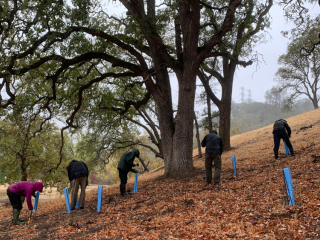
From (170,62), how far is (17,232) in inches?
295

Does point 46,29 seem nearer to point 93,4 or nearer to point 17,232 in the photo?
point 93,4

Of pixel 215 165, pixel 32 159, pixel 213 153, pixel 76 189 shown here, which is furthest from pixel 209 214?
pixel 32 159

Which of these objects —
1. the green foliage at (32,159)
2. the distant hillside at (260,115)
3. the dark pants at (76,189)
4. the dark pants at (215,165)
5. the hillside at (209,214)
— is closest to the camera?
the hillside at (209,214)

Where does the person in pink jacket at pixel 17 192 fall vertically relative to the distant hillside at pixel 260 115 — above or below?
below

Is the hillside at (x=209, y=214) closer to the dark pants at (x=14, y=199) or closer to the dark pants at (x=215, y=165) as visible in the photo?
the dark pants at (x=215, y=165)

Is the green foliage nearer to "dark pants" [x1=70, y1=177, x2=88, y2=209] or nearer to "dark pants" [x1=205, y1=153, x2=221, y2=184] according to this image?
"dark pants" [x1=70, y1=177, x2=88, y2=209]

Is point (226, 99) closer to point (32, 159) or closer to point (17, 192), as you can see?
point (17, 192)

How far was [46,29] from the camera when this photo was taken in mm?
9352

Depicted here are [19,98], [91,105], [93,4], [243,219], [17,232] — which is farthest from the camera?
[91,105]

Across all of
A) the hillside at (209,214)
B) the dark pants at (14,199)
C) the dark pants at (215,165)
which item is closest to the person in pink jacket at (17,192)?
the dark pants at (14,199)

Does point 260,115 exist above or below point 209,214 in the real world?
above

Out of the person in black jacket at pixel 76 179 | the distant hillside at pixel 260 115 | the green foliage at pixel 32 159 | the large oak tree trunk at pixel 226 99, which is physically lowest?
the person in black jacket at pixel 76 179

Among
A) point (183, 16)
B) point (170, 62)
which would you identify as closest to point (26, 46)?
point (170, 62)

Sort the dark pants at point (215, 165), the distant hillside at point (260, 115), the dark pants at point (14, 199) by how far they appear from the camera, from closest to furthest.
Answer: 1. the dark pants at point (14, 199)
2. the dark pants at point (215, 165)
3. the distant hillside at point (260, 115)
